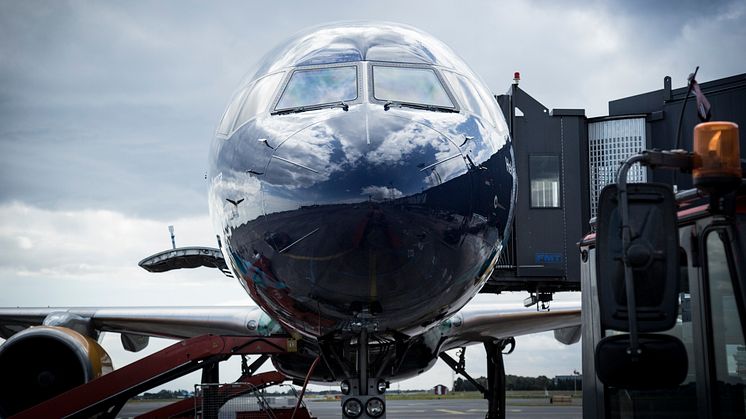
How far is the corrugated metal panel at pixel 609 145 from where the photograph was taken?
372 inches

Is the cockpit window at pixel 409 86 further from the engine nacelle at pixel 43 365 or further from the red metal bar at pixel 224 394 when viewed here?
the engine nacelle at pixel 43 365

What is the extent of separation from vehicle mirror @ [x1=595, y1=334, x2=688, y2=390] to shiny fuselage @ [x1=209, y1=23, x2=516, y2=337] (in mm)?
2603

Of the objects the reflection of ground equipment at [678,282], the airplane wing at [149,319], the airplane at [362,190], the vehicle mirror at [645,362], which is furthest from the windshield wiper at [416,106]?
the airplane wing at [149,319]

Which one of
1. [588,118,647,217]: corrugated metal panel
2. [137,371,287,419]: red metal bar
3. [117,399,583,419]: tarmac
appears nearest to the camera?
[137,371,287,419]: red metal bar

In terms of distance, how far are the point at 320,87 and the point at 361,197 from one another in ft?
4.24

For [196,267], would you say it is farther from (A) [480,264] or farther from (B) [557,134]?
(A) [480,264]

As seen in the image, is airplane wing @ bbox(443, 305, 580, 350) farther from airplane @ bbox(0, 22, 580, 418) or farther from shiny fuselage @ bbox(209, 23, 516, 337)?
shiny fuselage @ bbox(209, 23, 516, 337)

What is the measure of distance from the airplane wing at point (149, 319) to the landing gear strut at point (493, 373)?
9.21 feet

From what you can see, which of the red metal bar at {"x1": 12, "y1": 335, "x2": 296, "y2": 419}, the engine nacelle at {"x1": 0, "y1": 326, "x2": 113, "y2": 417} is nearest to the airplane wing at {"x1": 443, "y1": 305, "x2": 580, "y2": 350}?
the red metal bar at {"x1": 12, "y1": 335, "x2": 296, "y2": 419}

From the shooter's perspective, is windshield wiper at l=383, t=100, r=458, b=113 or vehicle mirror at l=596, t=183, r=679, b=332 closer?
vehicle mirror at l=596, t=183, r=679, b=332

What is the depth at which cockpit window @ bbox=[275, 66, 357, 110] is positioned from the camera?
5.93 metres

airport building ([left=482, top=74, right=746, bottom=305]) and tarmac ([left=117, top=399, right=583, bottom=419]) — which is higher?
airport building ([left=482, top=74, right=746, bottom=305])

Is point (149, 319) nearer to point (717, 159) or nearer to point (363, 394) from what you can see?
point (363, 394)

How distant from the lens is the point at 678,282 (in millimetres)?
2564
